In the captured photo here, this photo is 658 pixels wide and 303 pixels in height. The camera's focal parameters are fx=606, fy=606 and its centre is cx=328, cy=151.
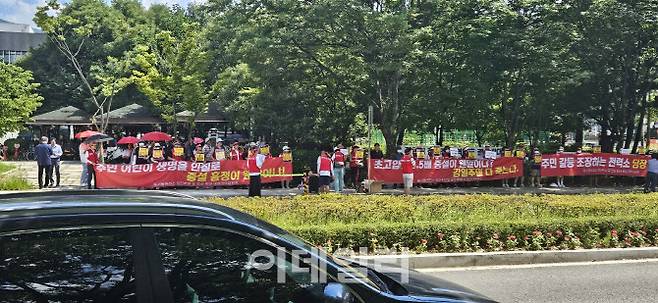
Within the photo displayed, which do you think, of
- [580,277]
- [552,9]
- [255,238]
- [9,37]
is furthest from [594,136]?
[9,37]

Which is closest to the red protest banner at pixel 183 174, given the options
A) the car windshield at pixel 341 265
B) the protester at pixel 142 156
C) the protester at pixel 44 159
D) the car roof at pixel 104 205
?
the protester at pixel 142 156

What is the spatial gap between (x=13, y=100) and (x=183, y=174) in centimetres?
1362

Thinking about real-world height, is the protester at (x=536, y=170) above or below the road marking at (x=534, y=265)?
above

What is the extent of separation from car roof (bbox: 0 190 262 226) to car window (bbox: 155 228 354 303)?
12 cm

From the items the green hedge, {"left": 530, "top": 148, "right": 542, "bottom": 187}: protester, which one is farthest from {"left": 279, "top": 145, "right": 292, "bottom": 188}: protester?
{"left": 530, "top": 148, "right": 542, "bottom": 187}: protester

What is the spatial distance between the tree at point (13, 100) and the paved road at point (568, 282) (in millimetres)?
24701

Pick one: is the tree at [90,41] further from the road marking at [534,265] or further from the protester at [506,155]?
the road marking at [534,265]

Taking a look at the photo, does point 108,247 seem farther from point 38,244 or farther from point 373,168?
point 373,168

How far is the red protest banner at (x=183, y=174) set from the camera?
18.8 meters

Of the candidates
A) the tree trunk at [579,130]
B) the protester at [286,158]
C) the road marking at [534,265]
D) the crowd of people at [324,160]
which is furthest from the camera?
the tree trunk at [579,130]

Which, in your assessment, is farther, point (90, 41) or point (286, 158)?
point (90, 41)

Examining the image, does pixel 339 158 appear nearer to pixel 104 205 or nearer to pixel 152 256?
pixel 104 205

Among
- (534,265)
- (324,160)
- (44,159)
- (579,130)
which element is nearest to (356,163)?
(324,160)

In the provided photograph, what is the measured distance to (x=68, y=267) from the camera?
2.71m
